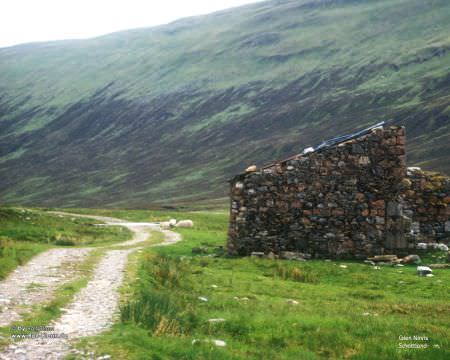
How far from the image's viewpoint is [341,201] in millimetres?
26266

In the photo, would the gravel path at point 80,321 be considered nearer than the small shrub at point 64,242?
Yes

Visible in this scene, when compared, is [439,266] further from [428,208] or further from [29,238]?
[29,238]

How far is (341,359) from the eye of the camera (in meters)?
10.3

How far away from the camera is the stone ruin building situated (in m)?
26.1

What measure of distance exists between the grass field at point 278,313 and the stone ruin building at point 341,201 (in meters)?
3.80

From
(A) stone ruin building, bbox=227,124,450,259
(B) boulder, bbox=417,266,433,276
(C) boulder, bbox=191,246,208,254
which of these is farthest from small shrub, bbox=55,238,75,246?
(B) boulder, bbox=417,266,433,276

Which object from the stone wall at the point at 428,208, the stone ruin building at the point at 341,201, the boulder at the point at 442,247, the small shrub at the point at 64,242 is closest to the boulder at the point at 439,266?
the boulder at the point at 442,247

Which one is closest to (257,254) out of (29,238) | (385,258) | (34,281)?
(385,258)

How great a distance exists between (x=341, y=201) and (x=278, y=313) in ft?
44.9

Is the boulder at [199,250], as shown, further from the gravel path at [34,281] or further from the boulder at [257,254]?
the gravel path at [34,281]

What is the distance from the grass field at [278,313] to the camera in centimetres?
1027

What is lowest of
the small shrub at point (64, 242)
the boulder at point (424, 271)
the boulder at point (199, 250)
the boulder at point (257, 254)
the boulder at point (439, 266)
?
the boulder at point (199, 250)

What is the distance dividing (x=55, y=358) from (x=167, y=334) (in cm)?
255

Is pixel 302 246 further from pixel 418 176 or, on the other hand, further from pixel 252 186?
pixel 418 176
